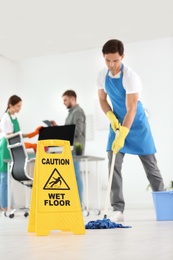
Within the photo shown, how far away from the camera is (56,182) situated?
226cm

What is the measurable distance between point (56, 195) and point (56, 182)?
0.06 m

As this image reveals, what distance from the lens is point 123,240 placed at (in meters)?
1.77

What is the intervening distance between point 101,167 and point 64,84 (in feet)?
4.84

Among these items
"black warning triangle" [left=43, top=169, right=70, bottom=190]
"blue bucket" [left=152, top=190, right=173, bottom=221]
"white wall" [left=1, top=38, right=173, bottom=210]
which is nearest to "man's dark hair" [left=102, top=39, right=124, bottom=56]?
"blue bucket" [left=152, top=190, right=173, bottom=221]

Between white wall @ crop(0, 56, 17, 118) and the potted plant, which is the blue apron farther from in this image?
white wall @ crop(0, 56, 17, 118)

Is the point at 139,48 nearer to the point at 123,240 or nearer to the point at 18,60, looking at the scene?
the point at 18,60

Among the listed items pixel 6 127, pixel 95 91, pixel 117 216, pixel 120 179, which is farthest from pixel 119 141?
pixel 95 91

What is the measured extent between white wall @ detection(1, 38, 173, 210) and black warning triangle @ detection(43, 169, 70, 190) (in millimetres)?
4702

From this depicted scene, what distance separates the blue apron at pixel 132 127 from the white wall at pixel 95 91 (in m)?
3.51

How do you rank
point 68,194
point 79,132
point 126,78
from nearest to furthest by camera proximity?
point 68,194 → point 126,78 → point 79,132

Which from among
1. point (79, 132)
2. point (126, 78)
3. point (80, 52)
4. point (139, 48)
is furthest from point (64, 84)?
point (126, 78)

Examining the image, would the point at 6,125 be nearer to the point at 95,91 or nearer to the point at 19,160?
the point at 19,160

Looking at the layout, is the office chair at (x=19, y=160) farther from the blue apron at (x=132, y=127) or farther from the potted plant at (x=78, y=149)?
the blue apron at (x=132, y=127)

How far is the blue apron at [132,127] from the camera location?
3.29 meters
